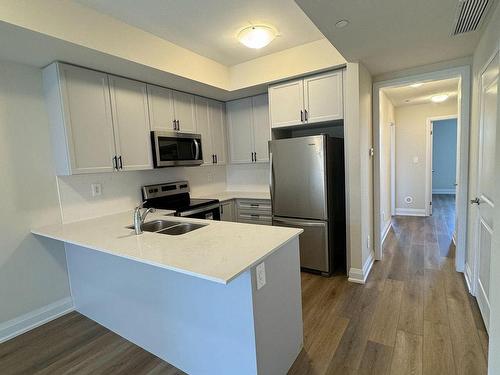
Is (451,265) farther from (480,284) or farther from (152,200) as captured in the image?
(152,200)

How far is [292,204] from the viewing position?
10.2ft

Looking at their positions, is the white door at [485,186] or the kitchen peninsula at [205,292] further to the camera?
the white door at [485,186]

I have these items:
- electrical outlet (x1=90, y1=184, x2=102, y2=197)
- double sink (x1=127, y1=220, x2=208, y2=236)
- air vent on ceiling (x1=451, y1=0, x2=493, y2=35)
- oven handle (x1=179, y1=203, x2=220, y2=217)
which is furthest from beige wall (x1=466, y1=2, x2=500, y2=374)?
electrical outlet (x1=90, y1=184, x2=102, y2=197)

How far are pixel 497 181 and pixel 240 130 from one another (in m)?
3.22

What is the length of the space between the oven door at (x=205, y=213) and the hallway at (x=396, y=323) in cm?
136

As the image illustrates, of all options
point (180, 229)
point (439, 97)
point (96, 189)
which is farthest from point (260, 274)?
point (439, 97)

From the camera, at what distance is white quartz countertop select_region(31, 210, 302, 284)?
1.28 meters

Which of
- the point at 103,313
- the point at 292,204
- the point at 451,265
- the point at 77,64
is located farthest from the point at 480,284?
the point at 77,64

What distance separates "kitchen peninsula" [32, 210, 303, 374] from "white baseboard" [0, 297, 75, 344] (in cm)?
57

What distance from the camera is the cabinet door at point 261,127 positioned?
A: 3754 millimetres

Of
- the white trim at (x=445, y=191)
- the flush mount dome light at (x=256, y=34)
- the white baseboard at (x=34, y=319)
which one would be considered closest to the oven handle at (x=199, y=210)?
the white baseboard at (x=34, y=319)

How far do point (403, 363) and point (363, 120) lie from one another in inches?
87.6

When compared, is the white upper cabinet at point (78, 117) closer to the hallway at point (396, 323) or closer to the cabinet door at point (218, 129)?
the cabinet door at point (218, 129)

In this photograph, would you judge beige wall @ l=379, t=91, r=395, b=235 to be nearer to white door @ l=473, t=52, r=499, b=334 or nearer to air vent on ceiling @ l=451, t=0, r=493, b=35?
white door @ l=473, t=52, r=499, b=334
